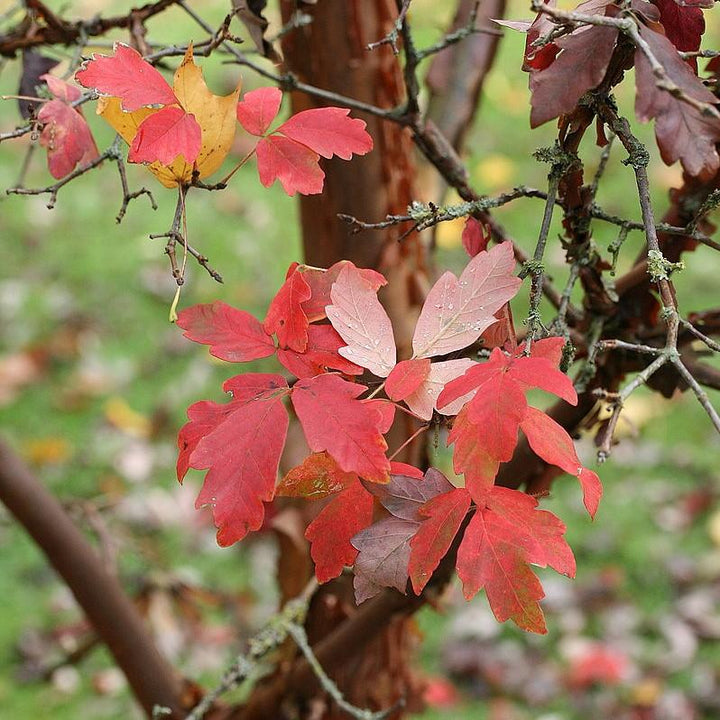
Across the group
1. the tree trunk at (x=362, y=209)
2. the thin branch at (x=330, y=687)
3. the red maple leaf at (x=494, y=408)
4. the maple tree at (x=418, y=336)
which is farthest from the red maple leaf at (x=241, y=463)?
the tree trunk at (x=362, y=209)

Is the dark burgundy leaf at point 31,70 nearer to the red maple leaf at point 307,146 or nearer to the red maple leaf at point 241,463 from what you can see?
the red maple leaf at point 307,146

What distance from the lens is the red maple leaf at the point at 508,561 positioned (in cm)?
51

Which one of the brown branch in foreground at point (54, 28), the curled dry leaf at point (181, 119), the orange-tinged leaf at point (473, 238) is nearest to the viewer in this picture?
the curled dry leaf at point (181, 119)

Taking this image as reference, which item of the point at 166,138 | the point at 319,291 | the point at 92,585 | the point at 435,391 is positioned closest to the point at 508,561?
the point at 435,391

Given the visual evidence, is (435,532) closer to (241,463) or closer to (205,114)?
(241,463)

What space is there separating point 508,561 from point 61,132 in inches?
16.2

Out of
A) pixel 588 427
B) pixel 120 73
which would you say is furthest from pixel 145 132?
pixel 588 427

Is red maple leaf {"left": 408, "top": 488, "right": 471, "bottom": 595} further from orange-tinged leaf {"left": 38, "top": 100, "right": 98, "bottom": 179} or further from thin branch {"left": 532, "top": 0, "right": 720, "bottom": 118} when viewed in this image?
orange-tinged leaf {"left": 38, "top": 100, "right": 98, "bottom": 179}

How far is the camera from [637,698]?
6.53ft

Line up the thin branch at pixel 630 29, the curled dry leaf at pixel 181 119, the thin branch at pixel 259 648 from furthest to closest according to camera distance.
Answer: the thin branch at pixel 259 648 < the curled dry leaf at pixel 181 119 < the thin branch at pixel 630 29

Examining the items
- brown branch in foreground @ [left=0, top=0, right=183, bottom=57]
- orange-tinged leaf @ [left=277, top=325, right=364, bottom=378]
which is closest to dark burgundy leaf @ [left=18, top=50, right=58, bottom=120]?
brown branch in foreground @ [left=0, top=0, right=183, bottom=57]

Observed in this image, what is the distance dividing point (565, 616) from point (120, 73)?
6.36 ft

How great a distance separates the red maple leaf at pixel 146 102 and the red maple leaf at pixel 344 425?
16cm

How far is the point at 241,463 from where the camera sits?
51 cm
